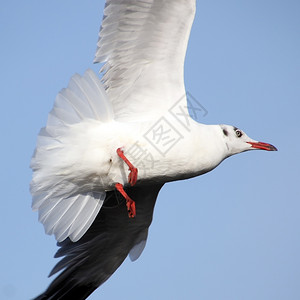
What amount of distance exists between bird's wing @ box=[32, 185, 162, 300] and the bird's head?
115cm

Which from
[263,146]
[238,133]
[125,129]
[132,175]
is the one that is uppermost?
[125,129]

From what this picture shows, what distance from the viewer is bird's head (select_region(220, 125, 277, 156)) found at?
6.04m

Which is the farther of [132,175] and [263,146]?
[263,146]

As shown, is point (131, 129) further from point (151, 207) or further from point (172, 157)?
point (151, 207)

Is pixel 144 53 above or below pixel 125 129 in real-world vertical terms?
above

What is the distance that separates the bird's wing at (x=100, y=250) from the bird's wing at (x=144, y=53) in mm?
1229

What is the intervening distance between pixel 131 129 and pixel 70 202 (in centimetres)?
90

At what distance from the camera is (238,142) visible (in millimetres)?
6117

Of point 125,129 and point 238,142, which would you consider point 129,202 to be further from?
point 238,142

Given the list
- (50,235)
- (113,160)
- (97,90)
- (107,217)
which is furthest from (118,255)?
(97,90)

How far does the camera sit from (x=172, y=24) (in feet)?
18.2

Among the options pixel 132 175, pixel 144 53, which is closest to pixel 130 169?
pixel 132 175

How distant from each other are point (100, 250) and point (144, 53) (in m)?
2.36

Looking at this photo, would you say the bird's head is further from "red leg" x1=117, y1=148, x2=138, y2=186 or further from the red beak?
"red leg" x1=117, y1=148, x2=138, y2=186
